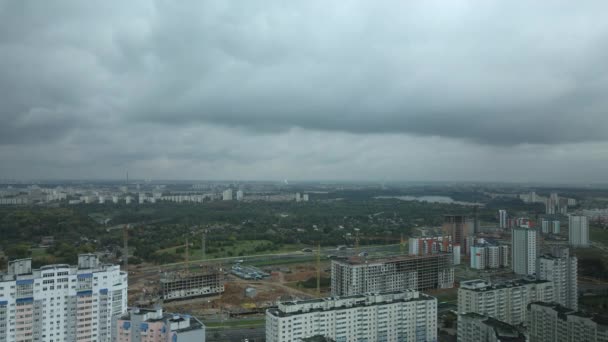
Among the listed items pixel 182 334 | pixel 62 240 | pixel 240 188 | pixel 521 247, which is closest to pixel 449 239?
pixel 521 247

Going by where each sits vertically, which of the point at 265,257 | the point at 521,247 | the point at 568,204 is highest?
the point at 568,204

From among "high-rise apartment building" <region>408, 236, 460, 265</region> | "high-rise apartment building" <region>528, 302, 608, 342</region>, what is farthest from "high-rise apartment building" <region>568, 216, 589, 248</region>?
"high-rise apartment building" <region>528, 302, 608, 342</region>

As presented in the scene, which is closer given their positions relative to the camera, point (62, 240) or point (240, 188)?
point (62, 240)

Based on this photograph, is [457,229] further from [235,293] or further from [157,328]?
[157,328]

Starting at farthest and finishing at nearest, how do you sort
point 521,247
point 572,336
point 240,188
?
point 240,188 < point 521,247 < point 572,336

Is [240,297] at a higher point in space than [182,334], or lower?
lower

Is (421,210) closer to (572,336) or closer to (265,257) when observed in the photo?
(265,257)
